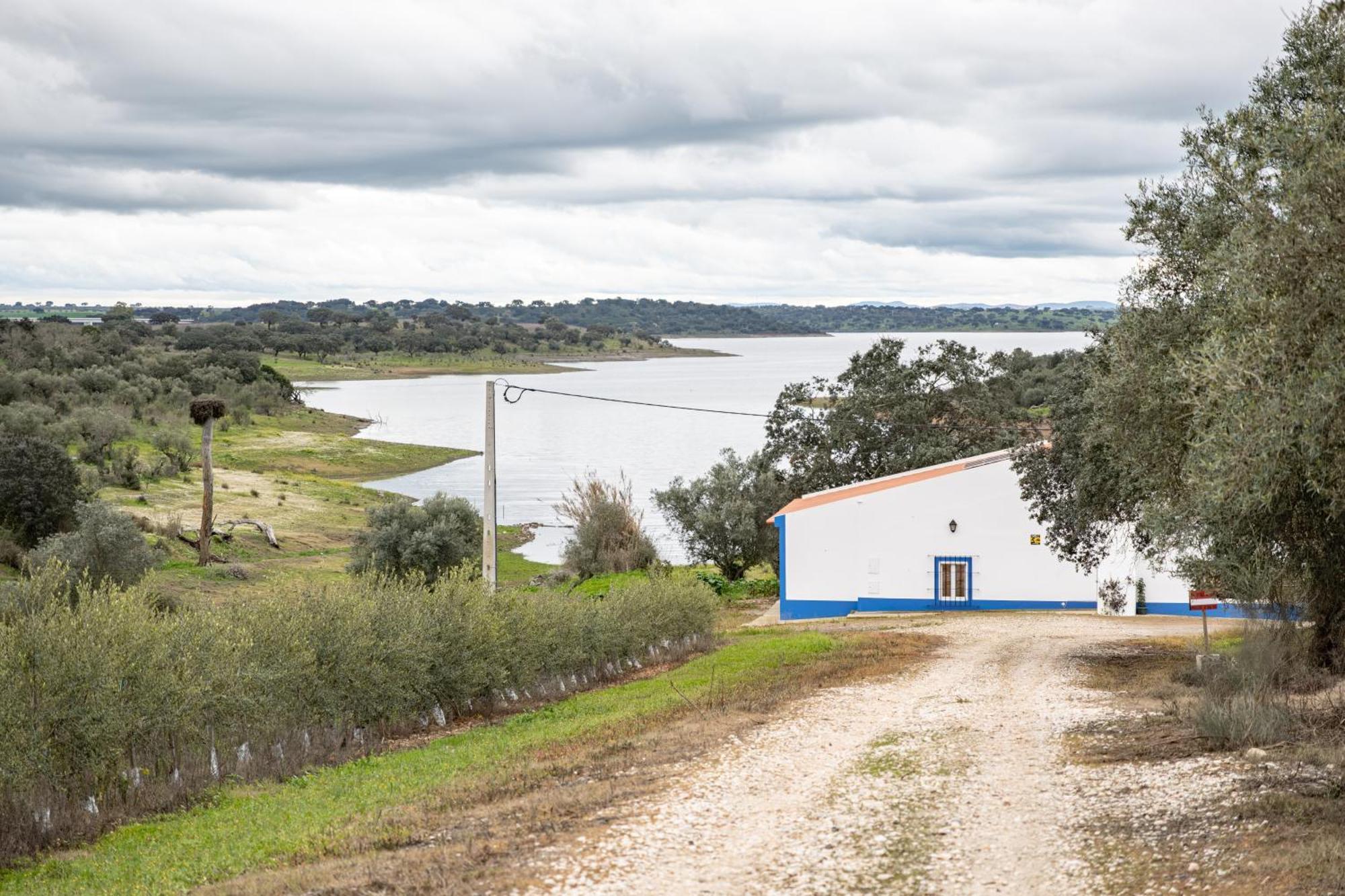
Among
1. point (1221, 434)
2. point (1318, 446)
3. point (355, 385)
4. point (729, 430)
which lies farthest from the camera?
point (355, 385)

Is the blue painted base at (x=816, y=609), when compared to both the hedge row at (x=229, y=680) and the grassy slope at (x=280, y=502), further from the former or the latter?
the hedge row at (x=229, y=680)

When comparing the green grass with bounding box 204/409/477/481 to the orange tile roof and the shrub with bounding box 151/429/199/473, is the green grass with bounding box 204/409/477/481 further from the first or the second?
the orange tile roof

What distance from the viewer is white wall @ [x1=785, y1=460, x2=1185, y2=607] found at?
3762 cm

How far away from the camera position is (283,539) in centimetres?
5725

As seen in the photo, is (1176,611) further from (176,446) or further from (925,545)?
(176,446)

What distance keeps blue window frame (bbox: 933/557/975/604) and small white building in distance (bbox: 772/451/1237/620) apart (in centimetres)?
2

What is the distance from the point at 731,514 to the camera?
168 feet

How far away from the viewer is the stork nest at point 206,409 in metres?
47.9

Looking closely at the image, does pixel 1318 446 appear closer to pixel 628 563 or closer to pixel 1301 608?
pixel 1301 608

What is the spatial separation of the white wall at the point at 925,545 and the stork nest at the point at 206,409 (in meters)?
22.9

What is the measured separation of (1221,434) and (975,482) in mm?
29499

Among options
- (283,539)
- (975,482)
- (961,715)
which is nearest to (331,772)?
(961,715)

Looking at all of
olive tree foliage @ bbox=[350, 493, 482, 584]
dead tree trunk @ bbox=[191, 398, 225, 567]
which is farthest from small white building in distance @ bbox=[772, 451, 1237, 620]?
dead tree trunk @ bbox=[191, 398, 225, 567]

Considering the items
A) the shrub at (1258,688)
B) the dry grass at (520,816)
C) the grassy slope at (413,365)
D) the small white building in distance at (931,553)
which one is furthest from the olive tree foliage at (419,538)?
the grassy slope at (413,365)
